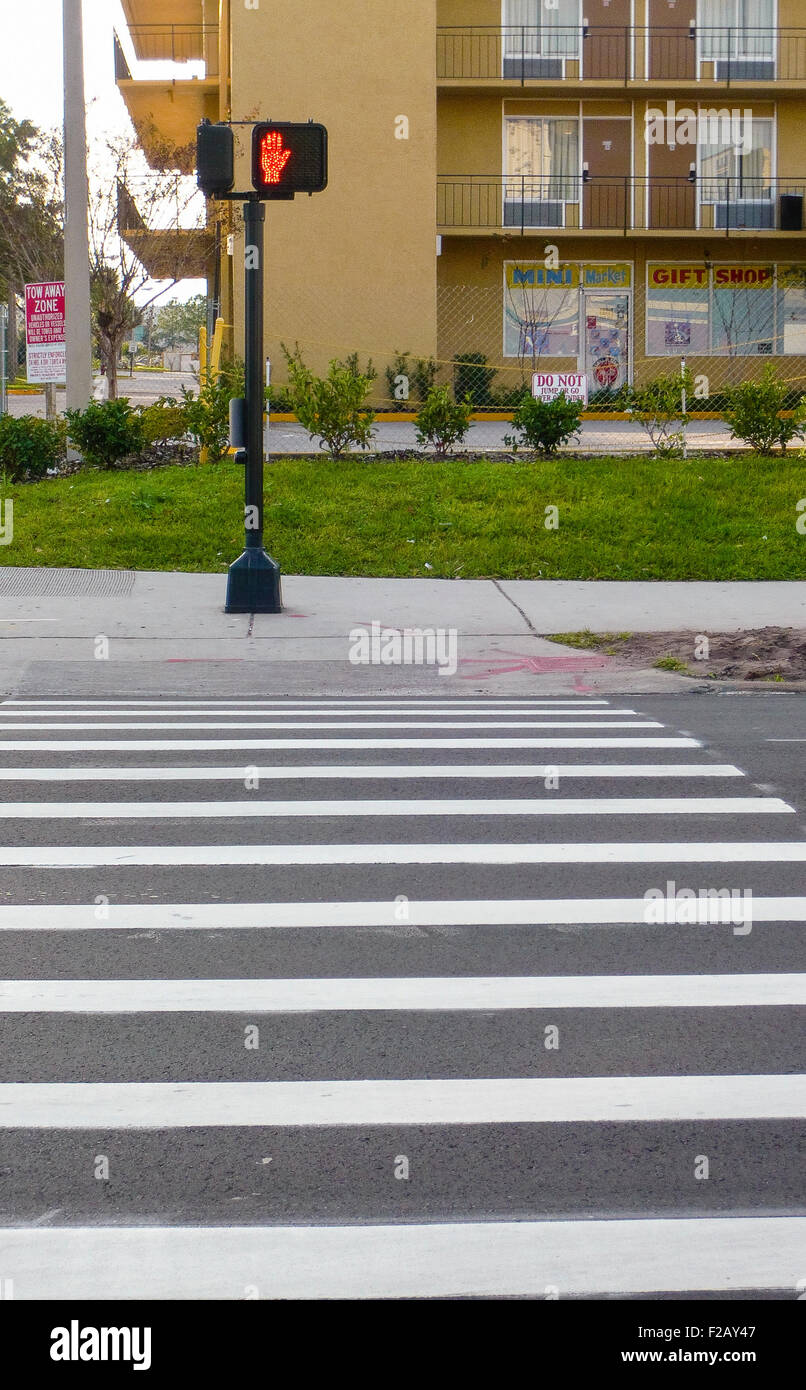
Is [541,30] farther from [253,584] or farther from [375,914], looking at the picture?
[375,914]

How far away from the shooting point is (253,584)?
44.4 ft

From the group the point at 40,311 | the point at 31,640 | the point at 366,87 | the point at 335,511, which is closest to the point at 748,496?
the point at 335,511

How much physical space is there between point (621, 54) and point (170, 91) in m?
9.85

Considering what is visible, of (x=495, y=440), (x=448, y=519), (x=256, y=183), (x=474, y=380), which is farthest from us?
(x=474, y=380)

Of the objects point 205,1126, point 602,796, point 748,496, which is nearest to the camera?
point 205,1126

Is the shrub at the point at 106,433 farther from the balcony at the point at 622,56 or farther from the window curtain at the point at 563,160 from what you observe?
the window curtain at the point at 563,160

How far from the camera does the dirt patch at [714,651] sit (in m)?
11.7

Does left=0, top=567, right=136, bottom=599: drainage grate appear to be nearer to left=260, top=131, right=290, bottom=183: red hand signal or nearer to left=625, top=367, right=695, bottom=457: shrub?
left=260, top=131, right=290, bottom=183: red hand signal

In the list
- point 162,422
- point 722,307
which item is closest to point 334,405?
point 162,422

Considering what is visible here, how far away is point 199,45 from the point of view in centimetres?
3662

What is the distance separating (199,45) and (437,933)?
35.3m

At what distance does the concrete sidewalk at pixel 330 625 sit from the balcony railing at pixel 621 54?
21867 millimetres

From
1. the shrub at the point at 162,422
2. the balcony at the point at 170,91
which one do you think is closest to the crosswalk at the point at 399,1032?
the shrub at the point at 162,422
